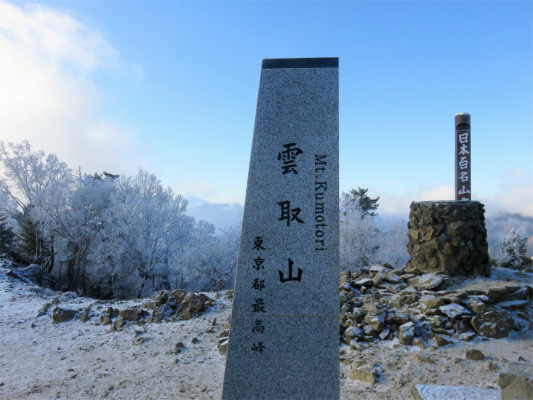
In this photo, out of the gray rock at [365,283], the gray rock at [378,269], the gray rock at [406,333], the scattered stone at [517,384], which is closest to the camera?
the scattered stone at [517,384]

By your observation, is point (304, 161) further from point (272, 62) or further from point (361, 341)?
point (361, 341)

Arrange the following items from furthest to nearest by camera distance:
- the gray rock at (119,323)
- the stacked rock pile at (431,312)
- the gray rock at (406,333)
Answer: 1. the gray rock at (119,323)
2. the stacked rock pile at (431,312)
3. the gray rock at (406,333)

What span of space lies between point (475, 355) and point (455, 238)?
335 centimetres

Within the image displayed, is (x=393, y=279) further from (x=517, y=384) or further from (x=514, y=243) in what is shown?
(x=514, y=243)

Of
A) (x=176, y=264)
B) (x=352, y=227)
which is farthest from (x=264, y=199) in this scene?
(x=352, y=227)

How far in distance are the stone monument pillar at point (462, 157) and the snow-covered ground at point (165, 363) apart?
386cm

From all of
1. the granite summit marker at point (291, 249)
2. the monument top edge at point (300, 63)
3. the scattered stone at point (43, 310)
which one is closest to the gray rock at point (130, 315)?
the scattered stone at point (43, 310)

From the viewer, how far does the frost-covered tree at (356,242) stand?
71.6ft

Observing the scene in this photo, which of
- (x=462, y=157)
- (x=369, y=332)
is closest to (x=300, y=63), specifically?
(x=369, y=332)

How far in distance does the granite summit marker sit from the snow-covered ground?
176cm

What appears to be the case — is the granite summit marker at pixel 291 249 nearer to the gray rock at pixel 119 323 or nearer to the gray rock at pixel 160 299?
the gray rock at pixel 119 323

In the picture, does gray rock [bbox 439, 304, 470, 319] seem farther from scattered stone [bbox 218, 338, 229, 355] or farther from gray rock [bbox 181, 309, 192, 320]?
gray rock [bbox 181, 309, 192, 320]

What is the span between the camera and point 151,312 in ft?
27.9

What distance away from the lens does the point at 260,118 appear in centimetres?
360
